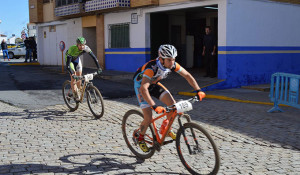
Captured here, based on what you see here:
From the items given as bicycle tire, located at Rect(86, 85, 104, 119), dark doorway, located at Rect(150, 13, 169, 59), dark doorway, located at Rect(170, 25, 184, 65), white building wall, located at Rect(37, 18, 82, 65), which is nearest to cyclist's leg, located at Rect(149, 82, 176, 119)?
bicycle tire, located at Rect(86, 85, 104, 119)

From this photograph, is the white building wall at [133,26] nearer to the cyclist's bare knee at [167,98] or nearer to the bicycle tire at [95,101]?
the bicycle tire at [95,101]

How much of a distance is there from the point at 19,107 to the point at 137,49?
9510 millimetres

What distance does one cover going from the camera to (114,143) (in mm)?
6070

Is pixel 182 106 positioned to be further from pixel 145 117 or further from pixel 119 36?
pixel 119 36

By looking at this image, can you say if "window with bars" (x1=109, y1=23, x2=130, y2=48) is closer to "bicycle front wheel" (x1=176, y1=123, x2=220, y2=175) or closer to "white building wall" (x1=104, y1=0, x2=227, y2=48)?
"white building wall" (x1=104, y1=0, x2=227, y2=48)

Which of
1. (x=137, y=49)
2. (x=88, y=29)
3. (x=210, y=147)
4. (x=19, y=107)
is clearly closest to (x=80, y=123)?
(x=19, y=107)

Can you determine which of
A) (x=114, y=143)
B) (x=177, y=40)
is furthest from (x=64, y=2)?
A: (x=114, y=143)

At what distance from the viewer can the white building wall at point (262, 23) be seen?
544 inches

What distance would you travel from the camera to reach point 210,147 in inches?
164

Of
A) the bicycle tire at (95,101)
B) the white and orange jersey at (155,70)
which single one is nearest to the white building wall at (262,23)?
the bicycle tire at (95,101)

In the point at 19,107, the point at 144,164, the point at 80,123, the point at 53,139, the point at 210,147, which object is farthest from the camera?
the point at 19,107

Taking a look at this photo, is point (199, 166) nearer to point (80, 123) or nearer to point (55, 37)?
point (80, 123)

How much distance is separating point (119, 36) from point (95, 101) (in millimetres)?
11896

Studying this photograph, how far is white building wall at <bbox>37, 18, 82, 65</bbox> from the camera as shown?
2345 cm
